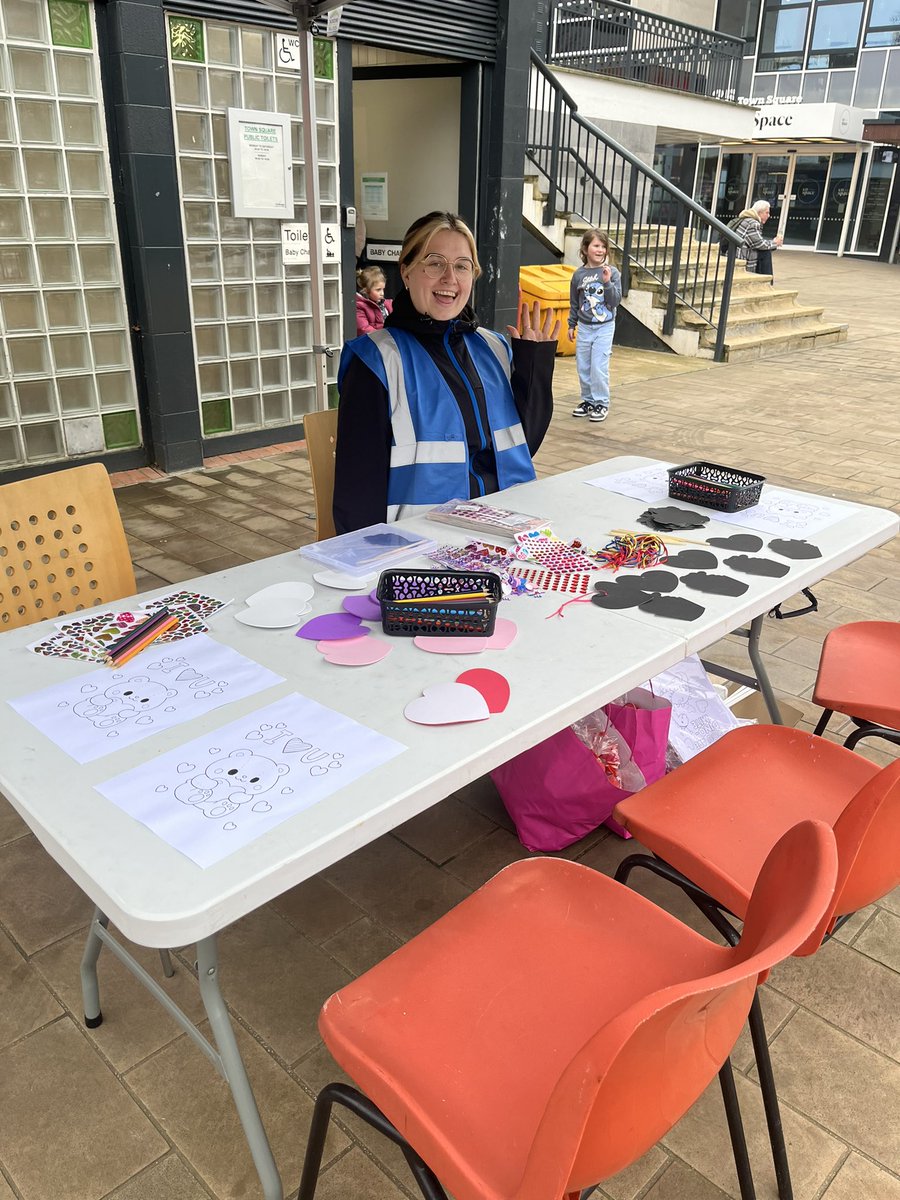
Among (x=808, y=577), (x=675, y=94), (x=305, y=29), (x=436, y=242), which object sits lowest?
(x=808, y=577)

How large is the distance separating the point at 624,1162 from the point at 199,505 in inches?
159

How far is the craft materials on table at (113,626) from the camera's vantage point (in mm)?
1528

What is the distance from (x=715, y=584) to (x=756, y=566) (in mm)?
159

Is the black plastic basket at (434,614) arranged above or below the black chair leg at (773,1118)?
above

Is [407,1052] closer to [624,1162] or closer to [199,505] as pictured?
[624,1162]

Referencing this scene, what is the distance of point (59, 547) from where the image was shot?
2037mm

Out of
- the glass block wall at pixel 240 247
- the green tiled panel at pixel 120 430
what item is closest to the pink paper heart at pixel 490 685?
the green tiled panel at pixel 120 430

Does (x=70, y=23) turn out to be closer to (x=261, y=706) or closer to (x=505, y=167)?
(x=505, y=167)

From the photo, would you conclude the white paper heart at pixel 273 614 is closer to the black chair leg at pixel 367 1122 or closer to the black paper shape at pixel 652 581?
the black paper shape at pixel 652 581

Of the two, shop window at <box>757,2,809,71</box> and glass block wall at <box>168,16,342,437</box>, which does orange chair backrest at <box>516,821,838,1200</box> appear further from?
shop window at <box>757,2,809,71</box>

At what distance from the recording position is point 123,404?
490 cm

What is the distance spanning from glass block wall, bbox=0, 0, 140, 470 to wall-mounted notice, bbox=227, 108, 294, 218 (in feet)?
2.26

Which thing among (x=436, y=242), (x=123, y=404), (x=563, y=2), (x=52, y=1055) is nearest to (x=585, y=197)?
(x=563, y=2)

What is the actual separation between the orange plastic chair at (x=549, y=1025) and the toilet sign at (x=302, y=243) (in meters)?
4.63
